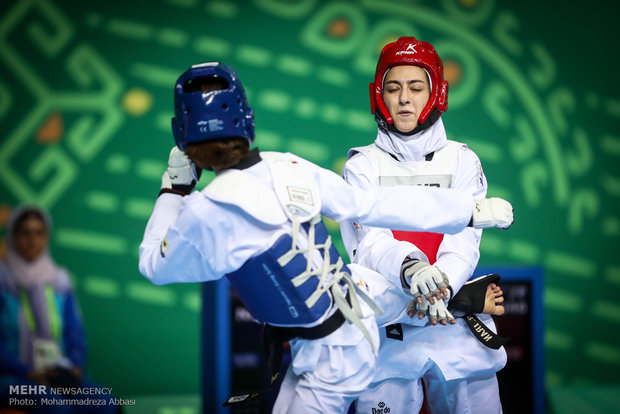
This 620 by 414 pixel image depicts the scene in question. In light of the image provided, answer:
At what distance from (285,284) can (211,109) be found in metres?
0.65

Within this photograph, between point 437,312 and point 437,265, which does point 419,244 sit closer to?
point 437,265

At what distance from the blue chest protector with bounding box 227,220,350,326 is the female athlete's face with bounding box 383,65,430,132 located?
2.83 ft

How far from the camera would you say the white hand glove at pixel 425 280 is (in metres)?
2.54

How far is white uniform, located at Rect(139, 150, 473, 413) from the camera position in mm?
2203

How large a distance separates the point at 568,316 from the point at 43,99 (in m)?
5.16

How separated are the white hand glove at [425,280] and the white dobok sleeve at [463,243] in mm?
177

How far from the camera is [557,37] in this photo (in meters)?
6.27

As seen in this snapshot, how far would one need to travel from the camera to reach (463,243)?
2.93m

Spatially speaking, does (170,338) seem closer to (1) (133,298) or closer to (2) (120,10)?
(1) (133,298)

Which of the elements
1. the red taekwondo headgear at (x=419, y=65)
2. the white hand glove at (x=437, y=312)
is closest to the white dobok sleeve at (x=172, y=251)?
the white hand glove at (x=437, y=312)

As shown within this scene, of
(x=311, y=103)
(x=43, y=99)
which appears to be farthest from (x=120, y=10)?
(x=311, y=103)

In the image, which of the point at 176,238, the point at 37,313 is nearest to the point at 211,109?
the point at 176,238

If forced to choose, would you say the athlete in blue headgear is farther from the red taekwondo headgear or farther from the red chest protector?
the red taekwondo headgear

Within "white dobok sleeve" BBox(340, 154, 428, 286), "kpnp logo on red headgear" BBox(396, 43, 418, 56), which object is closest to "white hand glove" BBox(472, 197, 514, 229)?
"white dobok sleeve" BBox(340, 154, 428, 286)
